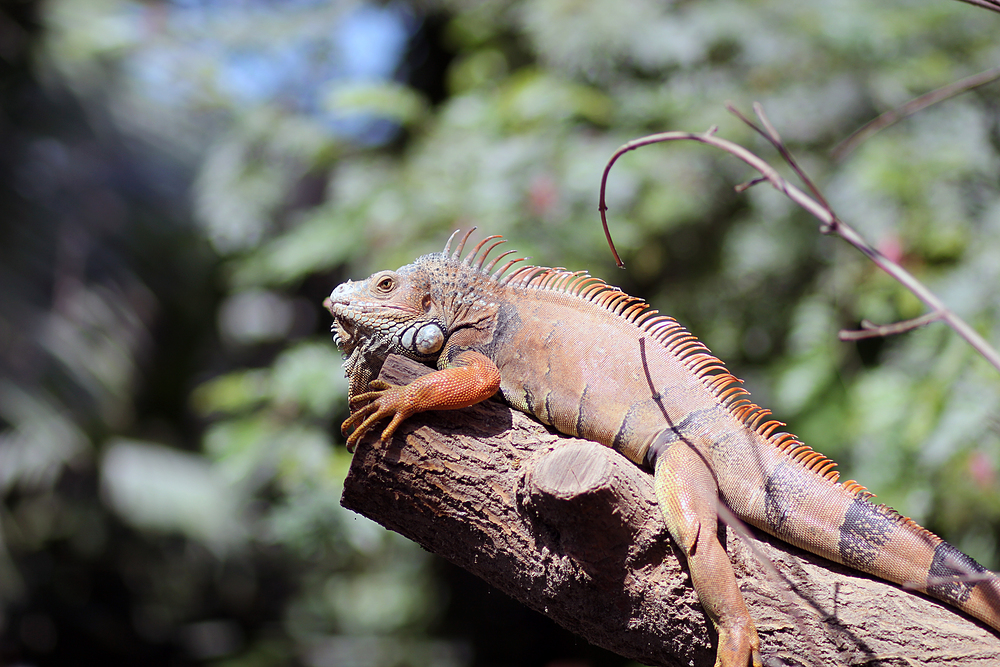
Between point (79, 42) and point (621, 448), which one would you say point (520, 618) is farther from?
point (79, 42)

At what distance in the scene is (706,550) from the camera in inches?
82.7

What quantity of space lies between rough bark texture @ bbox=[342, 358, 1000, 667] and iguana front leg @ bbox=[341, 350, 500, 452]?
0.07m

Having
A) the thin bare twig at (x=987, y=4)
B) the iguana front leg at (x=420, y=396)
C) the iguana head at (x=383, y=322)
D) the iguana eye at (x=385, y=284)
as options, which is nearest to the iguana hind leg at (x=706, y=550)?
the iguana front leg at (x=420, y=396)

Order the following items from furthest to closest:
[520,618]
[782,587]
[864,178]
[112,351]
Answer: [112,351] → [520,618] → [864,178] → [782,587]

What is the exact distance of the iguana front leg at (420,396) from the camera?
2.29 meters

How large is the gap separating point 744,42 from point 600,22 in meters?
1.09

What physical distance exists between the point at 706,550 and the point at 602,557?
315mm

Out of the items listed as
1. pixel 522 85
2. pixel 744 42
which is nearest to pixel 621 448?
pixel 522 85

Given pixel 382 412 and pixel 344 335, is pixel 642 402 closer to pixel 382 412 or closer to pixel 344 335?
pixel 382 412

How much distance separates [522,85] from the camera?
5102 mm

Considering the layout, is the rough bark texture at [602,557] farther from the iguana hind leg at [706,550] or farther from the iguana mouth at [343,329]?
the iguana mouth at [343,329]

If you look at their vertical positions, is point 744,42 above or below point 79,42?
below

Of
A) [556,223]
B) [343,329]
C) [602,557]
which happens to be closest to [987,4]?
[602,557]

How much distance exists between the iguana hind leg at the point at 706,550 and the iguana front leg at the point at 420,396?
0.67 meters
